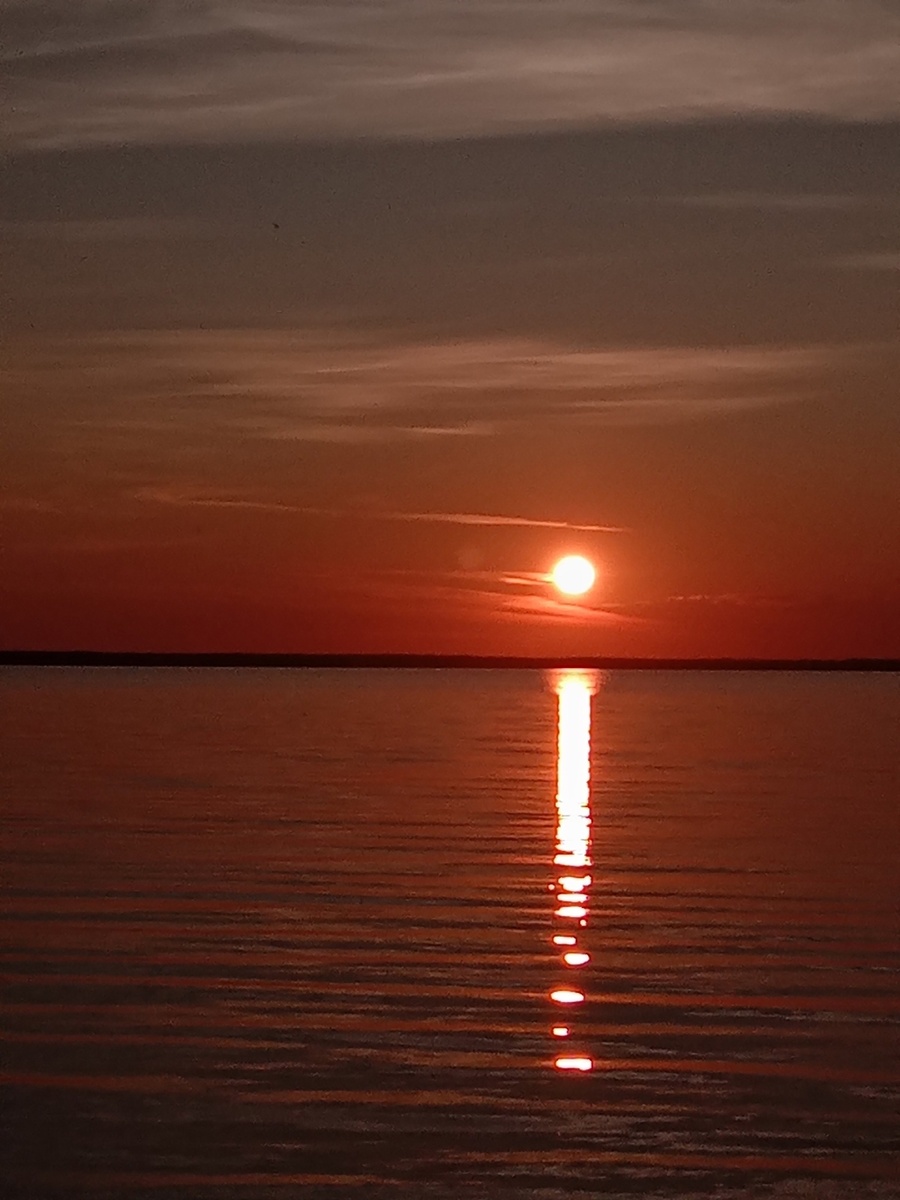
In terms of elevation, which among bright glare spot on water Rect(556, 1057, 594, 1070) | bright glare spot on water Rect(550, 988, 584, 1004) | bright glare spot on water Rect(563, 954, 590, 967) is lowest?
bright glare spot on water Rect(556, 1057, 594, 1070)

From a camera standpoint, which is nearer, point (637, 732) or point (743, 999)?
point (743, 999)

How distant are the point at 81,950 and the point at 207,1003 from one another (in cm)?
357

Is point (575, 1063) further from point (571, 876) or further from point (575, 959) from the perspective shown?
point (571, 876)

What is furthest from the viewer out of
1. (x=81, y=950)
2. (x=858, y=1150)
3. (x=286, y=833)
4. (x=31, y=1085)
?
(x=286, y=833)

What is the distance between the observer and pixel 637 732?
88.7 metres

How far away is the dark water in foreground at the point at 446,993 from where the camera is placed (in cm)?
1377

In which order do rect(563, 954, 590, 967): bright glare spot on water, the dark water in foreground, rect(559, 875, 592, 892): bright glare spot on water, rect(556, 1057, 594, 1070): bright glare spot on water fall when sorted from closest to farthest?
the dark water in foreground, rect(556, 1057, 594, 1070): bright glare spot on water, rect(563, 954, 590, 967): bright glare spot on water, rect(559, 875, 592, 892): bright glare spot on water

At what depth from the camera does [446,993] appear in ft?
65.4

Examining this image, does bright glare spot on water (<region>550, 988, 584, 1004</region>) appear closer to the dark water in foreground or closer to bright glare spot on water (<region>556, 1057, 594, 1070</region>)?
the dark water in foreground

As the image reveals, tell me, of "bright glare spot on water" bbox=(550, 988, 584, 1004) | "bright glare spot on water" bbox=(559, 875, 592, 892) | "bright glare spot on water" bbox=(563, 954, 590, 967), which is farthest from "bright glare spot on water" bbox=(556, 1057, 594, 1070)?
"bright glare spot on water" bbox=(559, 875, 592, 892)

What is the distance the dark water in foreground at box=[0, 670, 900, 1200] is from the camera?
13766mm

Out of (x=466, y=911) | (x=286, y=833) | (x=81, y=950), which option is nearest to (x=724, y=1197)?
(x=81, y=950)

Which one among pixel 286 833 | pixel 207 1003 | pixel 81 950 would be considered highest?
pixel 286 833

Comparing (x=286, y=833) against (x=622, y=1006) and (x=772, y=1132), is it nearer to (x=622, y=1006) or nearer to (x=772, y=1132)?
(x=622, y=1006)
